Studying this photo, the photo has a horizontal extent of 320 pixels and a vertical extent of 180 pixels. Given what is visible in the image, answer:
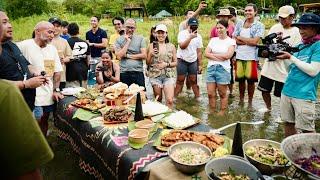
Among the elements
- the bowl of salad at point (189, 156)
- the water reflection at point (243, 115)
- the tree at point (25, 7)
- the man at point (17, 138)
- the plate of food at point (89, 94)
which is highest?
the tree at point (25, 7)

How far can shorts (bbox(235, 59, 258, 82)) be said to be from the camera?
660cm

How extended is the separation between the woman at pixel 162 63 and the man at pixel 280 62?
5.80ft

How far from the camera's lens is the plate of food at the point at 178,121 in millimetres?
3551

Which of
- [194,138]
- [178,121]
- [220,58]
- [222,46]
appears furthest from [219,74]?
[194,138]

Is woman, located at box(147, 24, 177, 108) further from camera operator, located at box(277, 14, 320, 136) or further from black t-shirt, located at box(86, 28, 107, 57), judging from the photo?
black t-shirt, located at box(86, 28, 107, 57)

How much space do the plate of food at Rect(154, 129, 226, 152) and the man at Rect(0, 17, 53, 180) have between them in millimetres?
1909

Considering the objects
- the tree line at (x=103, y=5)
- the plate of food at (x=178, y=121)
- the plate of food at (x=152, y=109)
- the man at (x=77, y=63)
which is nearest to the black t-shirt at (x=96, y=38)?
the man at (x=77, y=63)

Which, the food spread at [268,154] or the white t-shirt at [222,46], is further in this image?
the white t-shirt at [222,46]

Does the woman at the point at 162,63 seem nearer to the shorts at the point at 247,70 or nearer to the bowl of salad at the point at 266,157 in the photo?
the shorts at the point at 247,70

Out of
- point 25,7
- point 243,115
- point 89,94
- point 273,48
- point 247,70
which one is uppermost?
point 25,7

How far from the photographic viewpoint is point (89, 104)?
14.7 feet

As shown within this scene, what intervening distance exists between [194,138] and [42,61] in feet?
9.30

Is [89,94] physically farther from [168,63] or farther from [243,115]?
[243,115]

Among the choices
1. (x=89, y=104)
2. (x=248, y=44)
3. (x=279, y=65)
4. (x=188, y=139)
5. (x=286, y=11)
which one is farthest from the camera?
(x=248, y=44)
